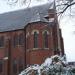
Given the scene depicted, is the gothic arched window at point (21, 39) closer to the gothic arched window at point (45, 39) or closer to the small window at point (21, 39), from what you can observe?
the small window at point (21, 39)

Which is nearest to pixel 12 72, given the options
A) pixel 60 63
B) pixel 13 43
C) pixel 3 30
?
pixel 13 43

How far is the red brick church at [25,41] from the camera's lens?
138 ft

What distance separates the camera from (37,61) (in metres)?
41.2

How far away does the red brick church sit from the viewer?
41997mm

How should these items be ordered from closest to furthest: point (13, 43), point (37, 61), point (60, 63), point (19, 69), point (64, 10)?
point (64, 10)
point (60, 63)
point (37, 61)
point (19, 69)
point (13, 43)

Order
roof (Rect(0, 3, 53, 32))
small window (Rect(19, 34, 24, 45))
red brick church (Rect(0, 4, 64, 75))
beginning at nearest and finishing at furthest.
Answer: red brick church (Rect(0, 4, 64, 75)) → small window (Rect(19, 34, 24, 45)) → roof (Rect(0, 3, 53, 32))

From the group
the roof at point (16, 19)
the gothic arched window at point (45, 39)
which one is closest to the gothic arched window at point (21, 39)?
the roof at point (16, 19)

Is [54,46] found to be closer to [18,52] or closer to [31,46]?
[31,46]

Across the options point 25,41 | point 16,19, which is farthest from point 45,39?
point 16,19

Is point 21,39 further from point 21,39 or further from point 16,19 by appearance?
point 16,19

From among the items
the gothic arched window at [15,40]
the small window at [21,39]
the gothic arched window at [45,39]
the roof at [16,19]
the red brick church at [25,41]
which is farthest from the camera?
the roof at [16,19]

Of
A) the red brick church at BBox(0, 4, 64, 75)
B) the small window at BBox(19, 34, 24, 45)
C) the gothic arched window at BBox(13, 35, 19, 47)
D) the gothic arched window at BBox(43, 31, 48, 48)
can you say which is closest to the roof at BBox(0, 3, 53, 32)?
the red brick church at BBox(0, 4, 64, 75)

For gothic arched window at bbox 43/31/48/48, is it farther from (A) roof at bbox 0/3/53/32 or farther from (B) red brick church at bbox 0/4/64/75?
(A) roof at bbox 0/3/53/32

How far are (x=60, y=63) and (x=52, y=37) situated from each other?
85.0 feet
